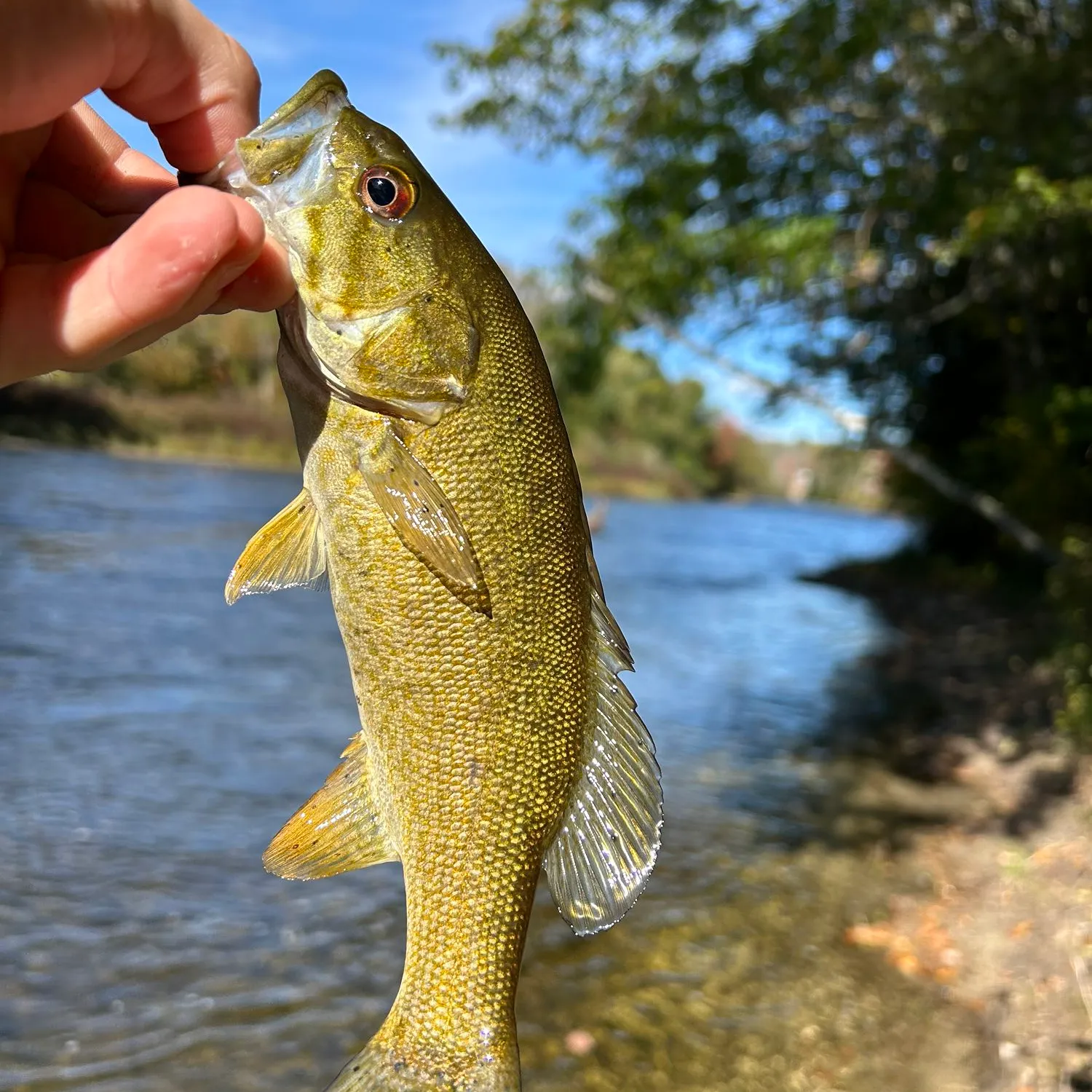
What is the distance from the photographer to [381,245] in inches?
77.2

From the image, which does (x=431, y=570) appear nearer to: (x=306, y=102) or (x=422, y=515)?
(x=422, y=515)

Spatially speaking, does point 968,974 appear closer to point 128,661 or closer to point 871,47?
point 871,47

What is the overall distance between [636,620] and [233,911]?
1199cm

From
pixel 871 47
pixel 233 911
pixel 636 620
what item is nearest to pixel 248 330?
pixel 636 620

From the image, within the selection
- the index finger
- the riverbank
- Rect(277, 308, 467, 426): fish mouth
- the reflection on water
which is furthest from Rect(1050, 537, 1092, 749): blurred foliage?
the index finger

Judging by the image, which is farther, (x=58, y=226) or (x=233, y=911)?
(x=233, y=911)

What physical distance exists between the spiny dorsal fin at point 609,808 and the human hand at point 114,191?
100cm

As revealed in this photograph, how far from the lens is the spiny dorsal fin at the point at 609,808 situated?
2012mm

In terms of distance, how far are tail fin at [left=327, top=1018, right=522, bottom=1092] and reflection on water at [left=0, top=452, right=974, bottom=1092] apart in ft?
8.83

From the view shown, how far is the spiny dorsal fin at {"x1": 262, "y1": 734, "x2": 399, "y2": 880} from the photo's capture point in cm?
199

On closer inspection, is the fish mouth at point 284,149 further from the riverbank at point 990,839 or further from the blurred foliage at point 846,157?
the blurred foliage at point 846,157

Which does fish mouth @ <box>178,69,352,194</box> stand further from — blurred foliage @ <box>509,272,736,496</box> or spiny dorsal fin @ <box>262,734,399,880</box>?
blurred foliage @ <box>509,272,736,496</box>

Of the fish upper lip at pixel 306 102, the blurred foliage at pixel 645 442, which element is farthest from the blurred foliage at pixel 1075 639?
the blurred foliage at pixel 645 442

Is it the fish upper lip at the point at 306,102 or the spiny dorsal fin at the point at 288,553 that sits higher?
the fish upper lip at the point at 306,102
